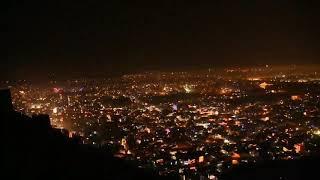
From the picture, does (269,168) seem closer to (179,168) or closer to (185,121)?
(179,168)

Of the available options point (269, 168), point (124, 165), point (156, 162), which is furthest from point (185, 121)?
point (124, 165)

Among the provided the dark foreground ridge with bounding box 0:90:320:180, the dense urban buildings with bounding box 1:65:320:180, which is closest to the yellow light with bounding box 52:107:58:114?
the dense urban buildings with bounding box 1:65:320:180

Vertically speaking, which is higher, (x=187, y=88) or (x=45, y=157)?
(x=45, y=157)

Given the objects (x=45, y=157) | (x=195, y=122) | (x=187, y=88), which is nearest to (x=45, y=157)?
(x=45, y=157)

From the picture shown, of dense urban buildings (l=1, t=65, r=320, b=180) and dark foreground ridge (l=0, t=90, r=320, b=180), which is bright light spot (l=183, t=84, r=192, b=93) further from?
dark foreground ridge (l=0, t=90, r=320, b=180)

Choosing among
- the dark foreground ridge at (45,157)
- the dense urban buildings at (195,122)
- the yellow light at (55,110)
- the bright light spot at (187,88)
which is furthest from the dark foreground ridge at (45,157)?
the bright light spot at (187,88)

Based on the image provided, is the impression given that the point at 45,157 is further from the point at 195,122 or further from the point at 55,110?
the point at 55,110
